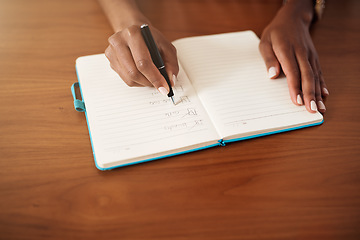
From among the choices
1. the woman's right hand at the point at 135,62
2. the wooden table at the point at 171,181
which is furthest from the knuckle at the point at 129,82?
the wooden table at the point at 171,181

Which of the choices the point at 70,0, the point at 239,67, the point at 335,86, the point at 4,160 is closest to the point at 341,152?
the point at 335,86

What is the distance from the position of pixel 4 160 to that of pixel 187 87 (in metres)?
0.41

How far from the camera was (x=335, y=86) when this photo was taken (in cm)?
76

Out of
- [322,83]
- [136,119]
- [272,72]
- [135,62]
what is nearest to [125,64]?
[135,62]

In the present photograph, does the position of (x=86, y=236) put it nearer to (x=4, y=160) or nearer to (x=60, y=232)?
(x=60, y=232)

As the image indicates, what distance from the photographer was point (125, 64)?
2.21 feet

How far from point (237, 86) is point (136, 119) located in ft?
0.85

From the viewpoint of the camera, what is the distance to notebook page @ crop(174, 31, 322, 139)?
2.11 feet

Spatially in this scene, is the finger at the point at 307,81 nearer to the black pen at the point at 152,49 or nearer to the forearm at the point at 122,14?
the black pen at the point at 152,49

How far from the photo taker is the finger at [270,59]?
29.8 inches

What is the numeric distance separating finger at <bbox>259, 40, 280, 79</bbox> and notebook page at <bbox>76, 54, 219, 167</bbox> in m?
0.21

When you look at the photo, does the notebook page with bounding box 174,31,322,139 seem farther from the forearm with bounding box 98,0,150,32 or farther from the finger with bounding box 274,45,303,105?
the forearm with bounding box 98,0,150,32

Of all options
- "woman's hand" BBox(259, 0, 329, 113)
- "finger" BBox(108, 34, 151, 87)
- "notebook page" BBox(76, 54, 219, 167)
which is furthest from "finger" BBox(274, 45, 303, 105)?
"finger" BBox(108, 34, 151, 87)

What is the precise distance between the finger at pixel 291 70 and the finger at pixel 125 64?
→ 334mm
